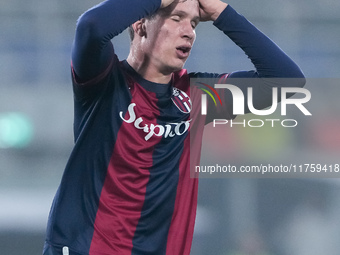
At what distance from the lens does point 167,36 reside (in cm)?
159

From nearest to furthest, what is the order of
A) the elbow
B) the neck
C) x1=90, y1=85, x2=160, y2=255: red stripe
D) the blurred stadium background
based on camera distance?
the elbow < x1=90, y1=85, x2=160, y2=255: red stripe < the neck < the blurred stadium background

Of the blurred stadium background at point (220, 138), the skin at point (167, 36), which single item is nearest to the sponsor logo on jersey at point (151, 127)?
the skin at point (167, 36)

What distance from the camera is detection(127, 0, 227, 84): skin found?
5.20 ft

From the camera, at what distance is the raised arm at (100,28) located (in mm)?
1436

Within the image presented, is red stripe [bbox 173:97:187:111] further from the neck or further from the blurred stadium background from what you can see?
the blurred stadium background

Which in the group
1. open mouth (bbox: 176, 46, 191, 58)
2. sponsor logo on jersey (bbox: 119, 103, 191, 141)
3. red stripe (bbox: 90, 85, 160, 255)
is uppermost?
open mouth (bbox: 176, 46, 191, 58)

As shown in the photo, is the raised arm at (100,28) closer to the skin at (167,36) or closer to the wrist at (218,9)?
the skin at (167,36)

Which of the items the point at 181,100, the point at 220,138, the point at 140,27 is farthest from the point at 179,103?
the point at 220,138

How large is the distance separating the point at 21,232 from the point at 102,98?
202cm

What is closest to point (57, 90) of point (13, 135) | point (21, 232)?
point (13, 135)

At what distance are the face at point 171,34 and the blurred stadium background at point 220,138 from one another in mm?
1887

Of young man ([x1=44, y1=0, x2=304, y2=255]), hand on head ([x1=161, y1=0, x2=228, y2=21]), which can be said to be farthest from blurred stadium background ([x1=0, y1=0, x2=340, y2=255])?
hand on head ([x1=161, y1=0, x2=228, y2=21])

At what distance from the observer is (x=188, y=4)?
1.58 m

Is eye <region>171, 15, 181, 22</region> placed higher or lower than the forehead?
lower
